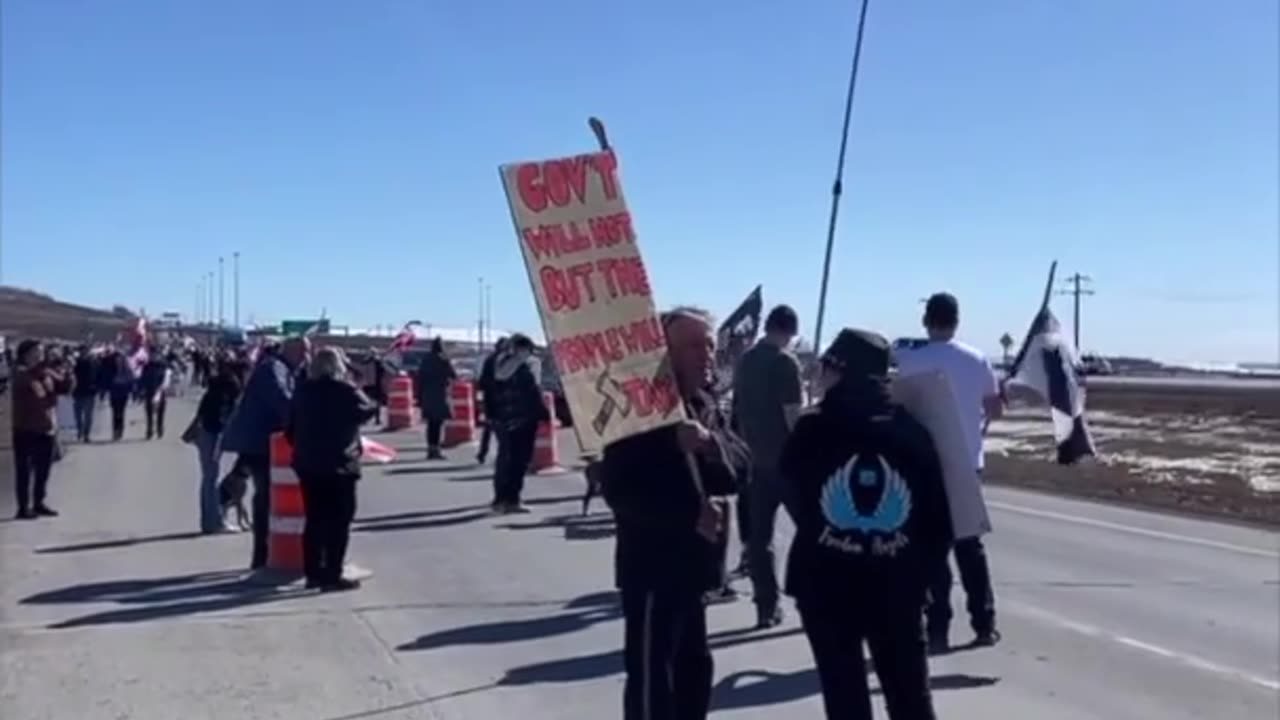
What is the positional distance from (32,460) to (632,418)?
13349 mm

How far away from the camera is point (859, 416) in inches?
258

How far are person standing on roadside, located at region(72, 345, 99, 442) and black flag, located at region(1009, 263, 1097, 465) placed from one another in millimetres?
25123

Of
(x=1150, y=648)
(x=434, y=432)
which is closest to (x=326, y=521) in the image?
(x=1150, y=648)

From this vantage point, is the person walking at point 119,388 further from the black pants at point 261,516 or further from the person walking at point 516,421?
the black pants at point 261,516

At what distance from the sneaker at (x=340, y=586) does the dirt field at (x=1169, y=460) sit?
10797 millimetres

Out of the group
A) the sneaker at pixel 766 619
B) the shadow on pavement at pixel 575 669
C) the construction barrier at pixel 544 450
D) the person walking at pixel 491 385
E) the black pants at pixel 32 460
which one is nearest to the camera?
the shadow on pavement at pixel 575 669

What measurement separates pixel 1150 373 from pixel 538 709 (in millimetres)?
105758

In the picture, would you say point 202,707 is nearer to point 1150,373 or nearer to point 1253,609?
point 1253,609

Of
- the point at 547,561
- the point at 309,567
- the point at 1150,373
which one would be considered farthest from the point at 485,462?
the point at 1150,373

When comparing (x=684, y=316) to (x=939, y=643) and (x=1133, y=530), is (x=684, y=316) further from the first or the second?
(x=1133, y=530)

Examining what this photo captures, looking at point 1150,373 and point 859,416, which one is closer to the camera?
point 859,416

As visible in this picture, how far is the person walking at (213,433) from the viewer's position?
55.6 ft

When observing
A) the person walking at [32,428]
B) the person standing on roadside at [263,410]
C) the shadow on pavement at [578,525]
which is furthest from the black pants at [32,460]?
the shadow on pavement at [578,525]

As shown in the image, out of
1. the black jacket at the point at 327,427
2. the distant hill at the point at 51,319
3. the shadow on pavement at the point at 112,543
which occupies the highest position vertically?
the distant hill at the point at 51,319
